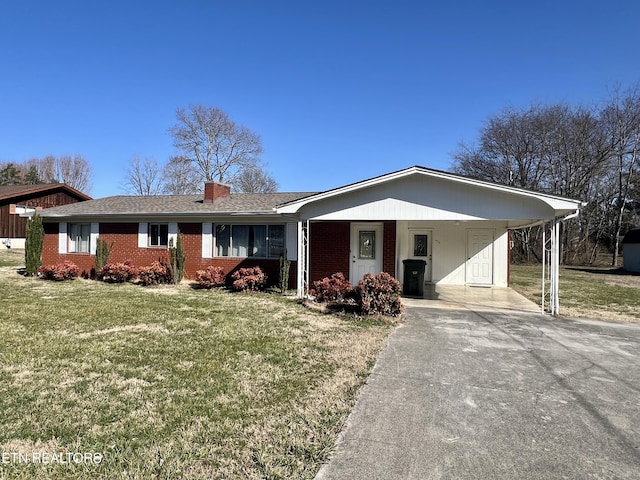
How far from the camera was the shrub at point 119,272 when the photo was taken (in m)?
13.6

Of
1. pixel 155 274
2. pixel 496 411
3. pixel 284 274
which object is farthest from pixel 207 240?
pixel 496 411

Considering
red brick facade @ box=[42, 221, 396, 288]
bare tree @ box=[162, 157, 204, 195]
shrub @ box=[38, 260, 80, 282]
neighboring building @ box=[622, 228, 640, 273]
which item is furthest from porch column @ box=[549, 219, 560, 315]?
bare tree @ box=[162, 157, 204, 195]

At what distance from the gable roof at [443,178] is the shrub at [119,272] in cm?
679

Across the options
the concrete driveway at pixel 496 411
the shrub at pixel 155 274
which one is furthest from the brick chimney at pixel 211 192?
the concrete driveway at pixel 496 411

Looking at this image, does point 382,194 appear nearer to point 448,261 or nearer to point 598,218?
point 448,261

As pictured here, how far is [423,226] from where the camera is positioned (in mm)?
14609

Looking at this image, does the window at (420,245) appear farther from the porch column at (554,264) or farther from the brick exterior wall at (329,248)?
the porch column at (554,264)

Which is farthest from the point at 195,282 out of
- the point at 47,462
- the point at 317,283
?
the point at 47,462

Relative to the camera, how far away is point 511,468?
295cm

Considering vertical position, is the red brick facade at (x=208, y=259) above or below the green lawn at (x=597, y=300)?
above

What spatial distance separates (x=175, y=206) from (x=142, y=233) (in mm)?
1542

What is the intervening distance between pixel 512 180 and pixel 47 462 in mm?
35150

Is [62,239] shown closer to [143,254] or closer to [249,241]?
[143,254]

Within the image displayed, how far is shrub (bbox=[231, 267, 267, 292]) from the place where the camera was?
38.9ft
